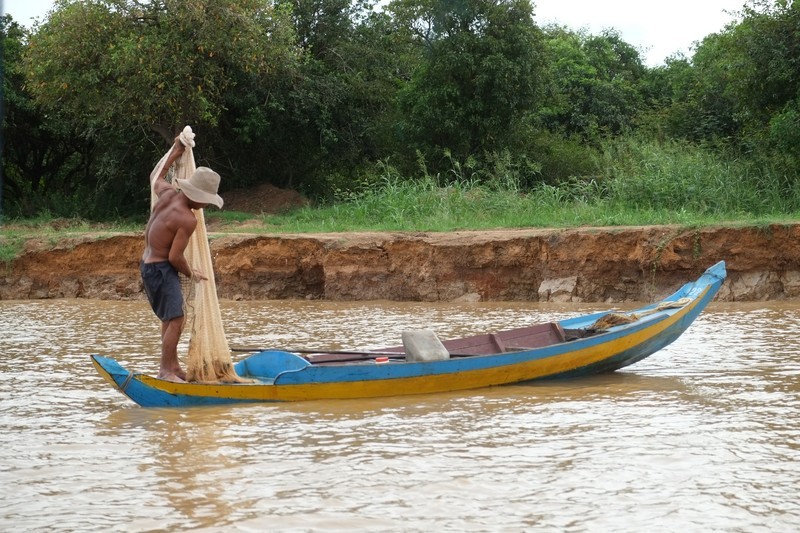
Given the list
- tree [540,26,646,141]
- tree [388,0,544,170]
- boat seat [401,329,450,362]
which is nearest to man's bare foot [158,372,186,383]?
boat seat [401,329,450,362]

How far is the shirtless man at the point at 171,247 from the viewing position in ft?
24.7

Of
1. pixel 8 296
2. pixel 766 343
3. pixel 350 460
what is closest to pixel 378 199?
pixel 8 296

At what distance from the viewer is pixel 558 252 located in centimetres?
1591

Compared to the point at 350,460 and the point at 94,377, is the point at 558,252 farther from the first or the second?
Result: the point at 350,460

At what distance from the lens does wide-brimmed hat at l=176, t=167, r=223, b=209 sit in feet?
24.8

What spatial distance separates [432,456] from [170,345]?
2.55 m

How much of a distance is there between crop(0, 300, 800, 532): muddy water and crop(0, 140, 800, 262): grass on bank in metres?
7.30

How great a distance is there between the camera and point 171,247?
755 centimetres

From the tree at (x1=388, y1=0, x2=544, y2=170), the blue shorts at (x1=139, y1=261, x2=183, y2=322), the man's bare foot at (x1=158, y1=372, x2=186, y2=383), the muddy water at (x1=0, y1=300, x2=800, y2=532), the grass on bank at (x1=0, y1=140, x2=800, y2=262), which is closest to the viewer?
the muddy water at (x1=0, y1=300, x2=800, y2=532)

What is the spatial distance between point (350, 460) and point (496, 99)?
18.4m

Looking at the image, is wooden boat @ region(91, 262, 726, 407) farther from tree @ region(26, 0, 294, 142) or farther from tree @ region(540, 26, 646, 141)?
tree @ region(540, 26, 646, 141)

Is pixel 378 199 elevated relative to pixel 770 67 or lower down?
lower down

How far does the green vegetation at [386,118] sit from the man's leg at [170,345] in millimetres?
10063

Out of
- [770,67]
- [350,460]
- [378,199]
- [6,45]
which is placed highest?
[6,45]
